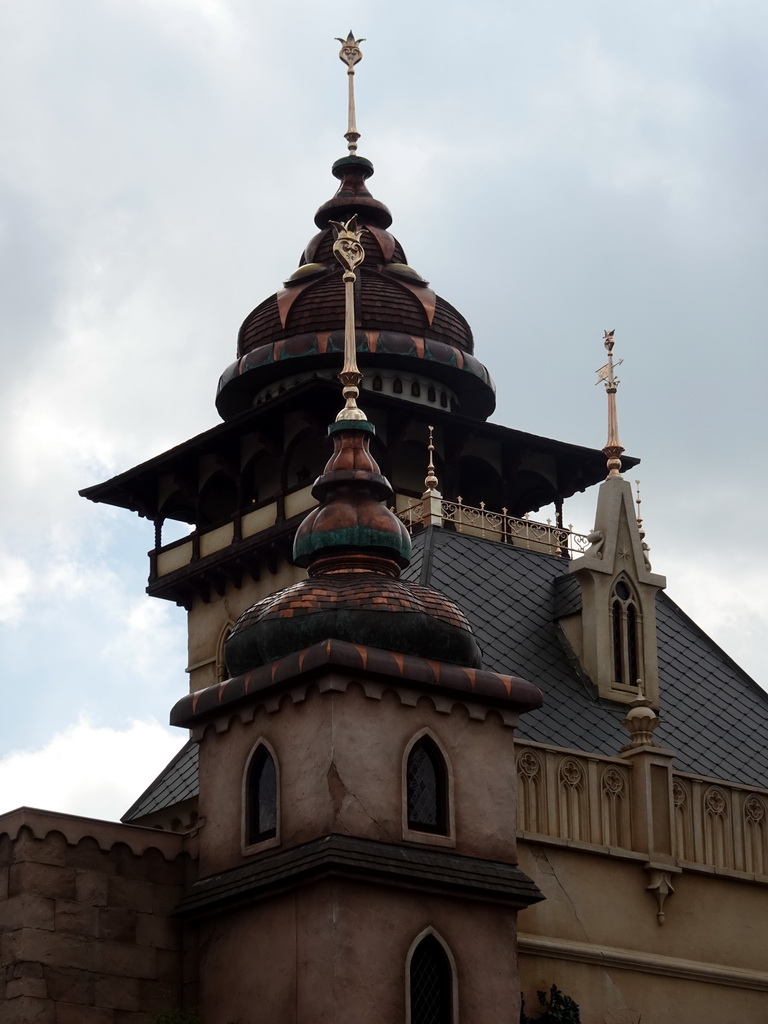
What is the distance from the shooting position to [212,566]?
159 feet

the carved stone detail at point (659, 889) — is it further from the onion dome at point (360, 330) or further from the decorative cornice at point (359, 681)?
the onion dome at point (360, 330)

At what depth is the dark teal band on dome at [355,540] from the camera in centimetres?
3472

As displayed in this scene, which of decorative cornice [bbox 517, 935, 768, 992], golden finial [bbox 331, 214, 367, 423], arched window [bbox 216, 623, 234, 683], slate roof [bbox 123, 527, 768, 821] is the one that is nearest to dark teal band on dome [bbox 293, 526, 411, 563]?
golden finial [bbox 331, 214, 367, 423]

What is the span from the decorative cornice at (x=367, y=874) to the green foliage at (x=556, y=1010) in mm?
2002

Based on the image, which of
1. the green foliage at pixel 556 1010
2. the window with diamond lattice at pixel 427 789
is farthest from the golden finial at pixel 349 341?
the green foliage at pixel 556 1010

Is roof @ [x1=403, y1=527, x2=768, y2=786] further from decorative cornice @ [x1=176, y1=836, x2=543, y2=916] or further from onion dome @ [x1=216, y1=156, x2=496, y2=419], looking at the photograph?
onion dome @ [x1=216, y1=156, x2=496, y2=419]

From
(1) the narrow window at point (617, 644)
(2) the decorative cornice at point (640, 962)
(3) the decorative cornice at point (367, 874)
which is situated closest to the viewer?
(3) the decorative cornice at point (367, 874)

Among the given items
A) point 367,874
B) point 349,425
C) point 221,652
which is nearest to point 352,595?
point 349,425

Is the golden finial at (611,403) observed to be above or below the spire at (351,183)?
below

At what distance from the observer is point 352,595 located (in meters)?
33.6

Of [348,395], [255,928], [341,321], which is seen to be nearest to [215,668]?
[341,321]

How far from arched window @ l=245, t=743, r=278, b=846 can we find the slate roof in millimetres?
5378

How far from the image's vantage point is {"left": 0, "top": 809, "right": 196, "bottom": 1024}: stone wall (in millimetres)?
32625

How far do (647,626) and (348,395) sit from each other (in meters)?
8.00
